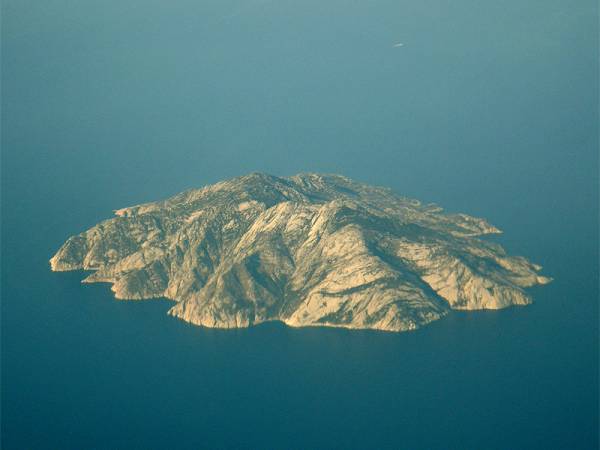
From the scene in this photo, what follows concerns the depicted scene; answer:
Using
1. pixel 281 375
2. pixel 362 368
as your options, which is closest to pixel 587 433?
pixel 362 368

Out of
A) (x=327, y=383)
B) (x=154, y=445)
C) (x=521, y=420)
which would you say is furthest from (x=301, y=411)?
(x=521, y=420)

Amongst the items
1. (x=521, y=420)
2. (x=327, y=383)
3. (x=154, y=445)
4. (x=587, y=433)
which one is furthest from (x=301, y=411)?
(x=587, y=433)

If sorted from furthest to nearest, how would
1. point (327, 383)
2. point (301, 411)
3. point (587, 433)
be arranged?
point (327, 383), point (301, 411), point (587, 433)

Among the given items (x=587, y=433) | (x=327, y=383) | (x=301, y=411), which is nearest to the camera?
(x=587, y=433)

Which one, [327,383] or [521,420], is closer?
[521,420]

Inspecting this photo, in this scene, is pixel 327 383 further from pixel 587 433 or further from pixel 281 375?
pixel 587 433

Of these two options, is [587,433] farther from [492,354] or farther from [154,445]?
[154,445]

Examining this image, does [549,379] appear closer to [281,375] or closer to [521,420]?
[521,420]

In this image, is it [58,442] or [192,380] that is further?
[192,380]
